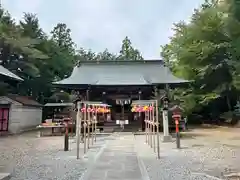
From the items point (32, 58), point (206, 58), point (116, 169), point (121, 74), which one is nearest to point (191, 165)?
point (116, 169)

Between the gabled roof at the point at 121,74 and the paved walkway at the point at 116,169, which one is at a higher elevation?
the gabled roof at the point at 121,74

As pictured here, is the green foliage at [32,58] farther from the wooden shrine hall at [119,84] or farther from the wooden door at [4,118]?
the wooden shrine hall at [119,84]

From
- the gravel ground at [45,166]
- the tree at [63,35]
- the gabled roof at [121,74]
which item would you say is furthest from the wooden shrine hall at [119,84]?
the tree at [63,35]

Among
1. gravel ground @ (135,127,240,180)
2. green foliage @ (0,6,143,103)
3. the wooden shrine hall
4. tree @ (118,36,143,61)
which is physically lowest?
gravel ground @ (135,127,240,180)

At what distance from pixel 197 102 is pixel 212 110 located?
11.3ft

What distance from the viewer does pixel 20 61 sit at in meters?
26.0

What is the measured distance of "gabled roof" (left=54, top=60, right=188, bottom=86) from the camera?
20500mm

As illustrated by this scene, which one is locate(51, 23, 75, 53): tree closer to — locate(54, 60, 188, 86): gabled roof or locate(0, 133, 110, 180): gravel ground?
locate(54, 60, 188, 86): gabled roof

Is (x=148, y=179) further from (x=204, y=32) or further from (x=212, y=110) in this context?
(x=212, y=110)

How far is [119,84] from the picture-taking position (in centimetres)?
1980

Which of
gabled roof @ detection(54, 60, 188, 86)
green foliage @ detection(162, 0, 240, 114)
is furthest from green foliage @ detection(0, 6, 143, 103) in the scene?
green foliage @ detection(162, 0, 240, 114)

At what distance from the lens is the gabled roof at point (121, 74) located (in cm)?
2050

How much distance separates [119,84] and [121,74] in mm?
3720

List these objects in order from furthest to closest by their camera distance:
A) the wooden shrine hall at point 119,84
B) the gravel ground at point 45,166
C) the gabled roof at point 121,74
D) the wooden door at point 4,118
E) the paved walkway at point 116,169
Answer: the gabled roof at point 121,74 < the wooden door at point 4,118 < the wooden shrine hall at point 119,84 < the gravel ground at point 45,166 < the paved walkway at point 116,169
